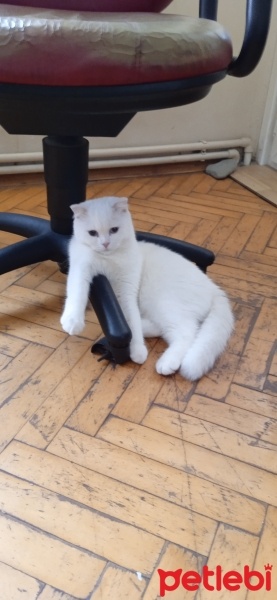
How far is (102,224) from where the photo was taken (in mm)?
943

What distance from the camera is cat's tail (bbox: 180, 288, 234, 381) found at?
86 centimetres

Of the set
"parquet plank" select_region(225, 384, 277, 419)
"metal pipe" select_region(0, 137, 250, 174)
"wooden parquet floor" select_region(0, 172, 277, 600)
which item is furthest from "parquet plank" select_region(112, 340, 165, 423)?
"metal pipe" select_region(0, 137, 250, 174)

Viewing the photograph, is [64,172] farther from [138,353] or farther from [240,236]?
[240,236]

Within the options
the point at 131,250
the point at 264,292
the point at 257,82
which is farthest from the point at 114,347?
→ the point at 257,82

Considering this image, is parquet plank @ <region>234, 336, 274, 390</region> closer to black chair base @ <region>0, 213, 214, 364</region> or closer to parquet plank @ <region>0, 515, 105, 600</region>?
black chair base @ <region>0, 213, 214, 364</region>

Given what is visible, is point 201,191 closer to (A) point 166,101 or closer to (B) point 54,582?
(A) point 166,101

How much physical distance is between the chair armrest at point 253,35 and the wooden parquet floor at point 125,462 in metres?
0.50

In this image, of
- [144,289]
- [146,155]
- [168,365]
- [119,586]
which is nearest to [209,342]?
[168,365]

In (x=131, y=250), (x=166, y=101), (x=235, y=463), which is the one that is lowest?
(x=235, y=463)

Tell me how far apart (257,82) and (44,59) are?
163 cm

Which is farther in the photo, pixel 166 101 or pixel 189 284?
pixel 189 284

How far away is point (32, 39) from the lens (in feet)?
1.93

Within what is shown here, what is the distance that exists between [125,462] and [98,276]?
38 cm

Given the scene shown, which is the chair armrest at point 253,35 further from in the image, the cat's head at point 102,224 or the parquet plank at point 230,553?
the parquet plank at point 230,553
